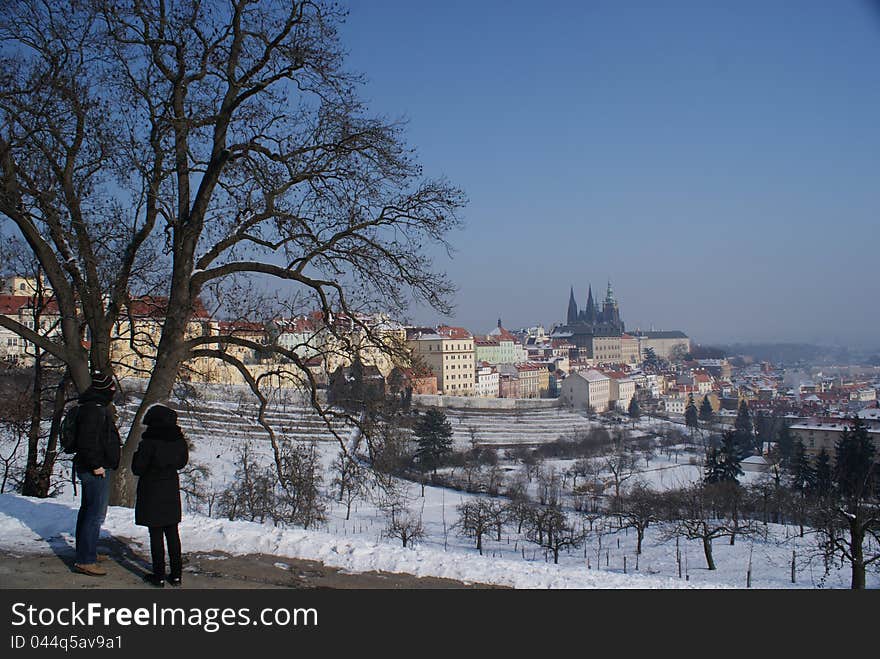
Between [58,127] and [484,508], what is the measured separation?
91.9 ft

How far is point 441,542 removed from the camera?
3062 centimetres

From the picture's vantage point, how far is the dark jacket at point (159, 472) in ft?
15.1

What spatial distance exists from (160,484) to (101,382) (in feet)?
2.64

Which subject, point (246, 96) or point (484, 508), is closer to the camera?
point (246, 96)

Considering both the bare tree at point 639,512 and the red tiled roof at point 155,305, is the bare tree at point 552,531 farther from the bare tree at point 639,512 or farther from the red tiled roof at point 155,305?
the red tiled roof at point 155,305

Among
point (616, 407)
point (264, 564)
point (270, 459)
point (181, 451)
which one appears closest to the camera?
point (181, 451)

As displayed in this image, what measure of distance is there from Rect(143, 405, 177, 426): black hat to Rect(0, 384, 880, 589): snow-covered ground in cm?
151

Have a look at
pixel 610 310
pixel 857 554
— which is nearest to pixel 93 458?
pixel 857 554

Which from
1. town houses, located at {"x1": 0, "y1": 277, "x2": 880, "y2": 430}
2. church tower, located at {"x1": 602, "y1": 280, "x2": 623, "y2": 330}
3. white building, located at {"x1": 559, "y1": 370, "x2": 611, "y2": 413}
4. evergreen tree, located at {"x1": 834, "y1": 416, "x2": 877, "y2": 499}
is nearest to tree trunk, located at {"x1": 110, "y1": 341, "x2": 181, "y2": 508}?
town houses, located at {"x1": 0, "y1": 277, "x2": 880, "y2": 430}

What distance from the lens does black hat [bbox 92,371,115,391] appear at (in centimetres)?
474

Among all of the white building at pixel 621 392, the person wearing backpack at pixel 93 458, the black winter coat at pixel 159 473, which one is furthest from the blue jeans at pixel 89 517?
the white building at pixel 621 392
